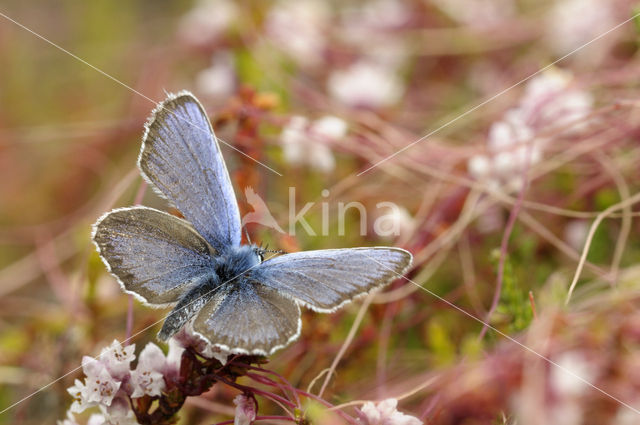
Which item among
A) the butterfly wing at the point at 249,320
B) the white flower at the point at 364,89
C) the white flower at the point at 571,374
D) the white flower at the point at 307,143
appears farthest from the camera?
the white flower at the point at 364,89

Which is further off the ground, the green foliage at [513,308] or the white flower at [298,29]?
the white flower at [298,29]

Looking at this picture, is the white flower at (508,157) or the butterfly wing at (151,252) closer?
the butterfly wing at (151,252)

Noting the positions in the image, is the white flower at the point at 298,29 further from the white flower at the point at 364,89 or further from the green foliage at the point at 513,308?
the green foliage at the point at 513,308

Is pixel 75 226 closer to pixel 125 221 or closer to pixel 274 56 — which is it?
pixel 274 56

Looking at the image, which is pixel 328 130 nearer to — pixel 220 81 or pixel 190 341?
pixel 220 81

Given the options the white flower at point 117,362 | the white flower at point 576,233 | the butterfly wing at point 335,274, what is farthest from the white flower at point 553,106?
the white flower at point 117,362

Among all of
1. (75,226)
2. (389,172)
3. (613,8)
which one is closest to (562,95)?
(389,172)
